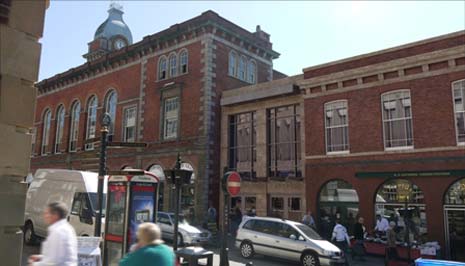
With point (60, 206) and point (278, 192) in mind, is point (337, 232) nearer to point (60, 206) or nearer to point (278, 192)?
point (278, 192)

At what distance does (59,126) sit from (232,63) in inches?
821

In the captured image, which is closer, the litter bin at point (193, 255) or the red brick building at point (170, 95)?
the litter bin at point (193, 255)

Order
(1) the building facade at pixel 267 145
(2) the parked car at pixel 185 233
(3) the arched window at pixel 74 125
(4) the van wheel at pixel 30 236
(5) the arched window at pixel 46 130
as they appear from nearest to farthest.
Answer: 1. (4) the van wheel at pixel 30 236
2. (2) the parked car at pixel 185 233
3. (1) the building facade at pixel 267 145
4. (3) the arched window at pixel 74 125
5. (5) the arched window at pixel 46 130

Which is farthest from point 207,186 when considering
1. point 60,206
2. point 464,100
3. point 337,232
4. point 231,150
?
point 60,206

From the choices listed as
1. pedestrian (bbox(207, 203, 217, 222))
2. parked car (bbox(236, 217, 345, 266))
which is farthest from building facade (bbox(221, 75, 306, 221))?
parked car (bbox(236, 217, 345, 266))

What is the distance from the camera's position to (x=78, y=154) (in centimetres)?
3569

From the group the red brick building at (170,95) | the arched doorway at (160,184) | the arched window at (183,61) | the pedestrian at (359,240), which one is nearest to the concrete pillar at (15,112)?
the pedestrian at (359,240)

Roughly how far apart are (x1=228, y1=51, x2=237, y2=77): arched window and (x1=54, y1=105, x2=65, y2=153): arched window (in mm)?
19679

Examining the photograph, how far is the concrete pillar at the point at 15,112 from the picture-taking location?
533 centimetres

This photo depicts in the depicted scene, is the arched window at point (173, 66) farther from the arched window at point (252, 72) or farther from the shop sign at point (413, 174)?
the shop sign at point (413, 174)

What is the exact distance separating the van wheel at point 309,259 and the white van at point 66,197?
7.33m

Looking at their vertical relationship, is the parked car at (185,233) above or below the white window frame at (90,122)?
below

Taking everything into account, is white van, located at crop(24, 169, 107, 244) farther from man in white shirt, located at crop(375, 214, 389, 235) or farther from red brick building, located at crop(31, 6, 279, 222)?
man in white shirt, located at crop(375, 214, 389, 235)

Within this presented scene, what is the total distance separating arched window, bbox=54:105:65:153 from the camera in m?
39.1
